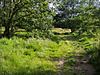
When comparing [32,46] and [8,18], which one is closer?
[32,46]

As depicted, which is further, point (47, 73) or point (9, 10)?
point (9, 10)

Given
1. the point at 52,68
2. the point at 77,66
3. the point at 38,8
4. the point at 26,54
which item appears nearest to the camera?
the point at 52,68

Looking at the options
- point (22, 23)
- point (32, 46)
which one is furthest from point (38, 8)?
point (32, 46)

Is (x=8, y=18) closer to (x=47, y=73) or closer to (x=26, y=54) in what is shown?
(x=26, y=54)

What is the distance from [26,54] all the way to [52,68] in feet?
7.99

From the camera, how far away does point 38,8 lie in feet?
70.9

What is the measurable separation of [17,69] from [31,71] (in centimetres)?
55

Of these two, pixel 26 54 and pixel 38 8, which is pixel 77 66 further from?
pixel 38 8

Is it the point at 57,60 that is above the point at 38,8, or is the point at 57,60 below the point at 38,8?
below

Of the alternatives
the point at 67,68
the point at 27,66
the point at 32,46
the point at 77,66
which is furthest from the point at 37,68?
the point at 32,46

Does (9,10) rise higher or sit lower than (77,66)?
higher

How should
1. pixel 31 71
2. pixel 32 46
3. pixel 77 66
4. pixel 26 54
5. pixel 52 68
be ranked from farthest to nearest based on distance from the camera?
pixel 32 46 < pixel 26 54 < pixel 77 66 < pixel 52 68 < pixel 31 71

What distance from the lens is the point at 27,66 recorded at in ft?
35.4

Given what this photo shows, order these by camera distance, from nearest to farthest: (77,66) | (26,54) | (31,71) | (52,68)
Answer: (31,71) → (52,68) → (77,66) → (26,54)
